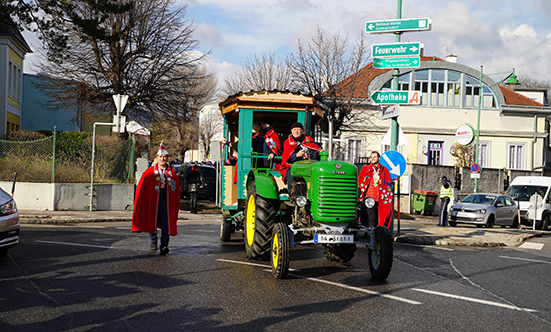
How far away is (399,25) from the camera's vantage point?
14258 mm

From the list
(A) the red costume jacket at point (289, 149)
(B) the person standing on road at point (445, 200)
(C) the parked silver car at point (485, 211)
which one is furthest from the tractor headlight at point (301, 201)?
(C) the parked silver car at point (485, 211)

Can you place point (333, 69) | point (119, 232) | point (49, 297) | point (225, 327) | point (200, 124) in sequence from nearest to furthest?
1. point (225, 327)
2. point (49, 297)
3. point (119, 232)
4. point (333, 69)
5. point (200, 124)

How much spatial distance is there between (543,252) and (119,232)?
32.9ft

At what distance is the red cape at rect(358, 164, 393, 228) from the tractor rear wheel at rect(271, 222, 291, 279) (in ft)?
14.5

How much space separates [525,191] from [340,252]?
19.0 metres

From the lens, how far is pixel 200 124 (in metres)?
60.8

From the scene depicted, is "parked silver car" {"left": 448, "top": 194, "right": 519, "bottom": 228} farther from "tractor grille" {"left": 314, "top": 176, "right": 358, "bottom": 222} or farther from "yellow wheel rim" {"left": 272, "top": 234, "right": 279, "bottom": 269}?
"yellow wheel rim" {"left": 272, "top": 234, "right": 279, "bottom": 269}

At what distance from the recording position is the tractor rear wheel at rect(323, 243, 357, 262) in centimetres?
941

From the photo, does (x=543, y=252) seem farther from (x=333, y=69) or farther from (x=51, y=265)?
(x=333, y=69)

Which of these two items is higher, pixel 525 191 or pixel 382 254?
pixel 525 191

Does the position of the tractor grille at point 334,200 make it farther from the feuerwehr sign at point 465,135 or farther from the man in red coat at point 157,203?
the feuerwehr sign at point 465,135

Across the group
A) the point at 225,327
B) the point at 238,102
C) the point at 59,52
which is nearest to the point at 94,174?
the point at 59,52

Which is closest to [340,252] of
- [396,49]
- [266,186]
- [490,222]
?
[266,186]

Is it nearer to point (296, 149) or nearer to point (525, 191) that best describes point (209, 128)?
point (525, 191)
